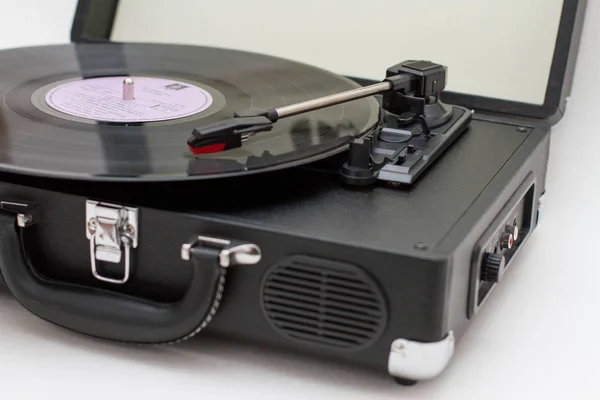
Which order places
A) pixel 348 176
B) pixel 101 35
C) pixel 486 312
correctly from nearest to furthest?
pixel 348 176 < pixel 486 312 < pixel 101 35

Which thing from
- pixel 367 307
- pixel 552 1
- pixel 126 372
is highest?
pixel 552 1

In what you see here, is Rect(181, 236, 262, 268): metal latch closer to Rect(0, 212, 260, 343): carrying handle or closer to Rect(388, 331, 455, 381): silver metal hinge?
Rect(0, 212, 260, 343): carrying handle

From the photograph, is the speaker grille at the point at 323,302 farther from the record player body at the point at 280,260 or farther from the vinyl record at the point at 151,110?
the vinyl record at the point at 151,110

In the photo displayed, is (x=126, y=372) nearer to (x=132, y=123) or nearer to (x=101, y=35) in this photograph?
(x=132, y=123)

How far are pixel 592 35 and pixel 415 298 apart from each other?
0.80m

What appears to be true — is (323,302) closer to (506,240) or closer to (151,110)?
(506,240)

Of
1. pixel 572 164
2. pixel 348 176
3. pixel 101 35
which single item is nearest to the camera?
pixel 348 176

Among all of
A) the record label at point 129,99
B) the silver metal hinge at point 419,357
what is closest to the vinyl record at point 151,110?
the record label at point 129,99

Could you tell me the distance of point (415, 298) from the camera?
919 millimetres

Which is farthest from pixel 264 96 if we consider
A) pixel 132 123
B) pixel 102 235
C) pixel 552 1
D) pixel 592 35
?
pixel 592 35

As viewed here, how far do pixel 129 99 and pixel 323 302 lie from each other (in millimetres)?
430

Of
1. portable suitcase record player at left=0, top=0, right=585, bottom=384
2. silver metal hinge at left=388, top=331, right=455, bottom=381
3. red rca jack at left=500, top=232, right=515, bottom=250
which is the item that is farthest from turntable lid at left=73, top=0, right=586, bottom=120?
silver metal hinge at left=388, top=331, right=455, bottom=381

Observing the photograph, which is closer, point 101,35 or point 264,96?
point 264,96

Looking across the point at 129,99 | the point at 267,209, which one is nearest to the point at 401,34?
the point at 129,99
